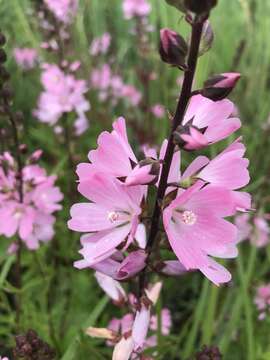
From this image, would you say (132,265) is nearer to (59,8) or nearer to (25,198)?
(25,198)

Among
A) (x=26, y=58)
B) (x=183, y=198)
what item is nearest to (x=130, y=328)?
(x=183, y=198)

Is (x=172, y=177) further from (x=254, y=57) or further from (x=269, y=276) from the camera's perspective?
(x=254, y=57)

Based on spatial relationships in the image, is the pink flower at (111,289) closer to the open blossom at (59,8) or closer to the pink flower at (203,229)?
the pink flower at (203,229)

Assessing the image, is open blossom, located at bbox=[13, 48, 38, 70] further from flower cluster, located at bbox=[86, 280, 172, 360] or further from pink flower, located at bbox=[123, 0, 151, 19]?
flower cluster, located at bbox=[86, 280, 172, 360]

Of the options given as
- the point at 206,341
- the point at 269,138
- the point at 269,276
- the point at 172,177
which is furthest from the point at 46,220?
the point at 269,138

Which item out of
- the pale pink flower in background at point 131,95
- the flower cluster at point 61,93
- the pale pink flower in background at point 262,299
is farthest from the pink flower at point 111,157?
the pale pink flower in background at point 131,95

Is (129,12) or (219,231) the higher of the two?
(129,12)
